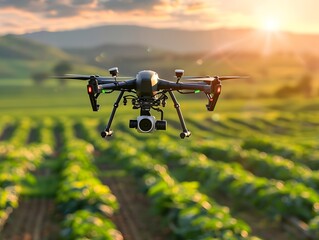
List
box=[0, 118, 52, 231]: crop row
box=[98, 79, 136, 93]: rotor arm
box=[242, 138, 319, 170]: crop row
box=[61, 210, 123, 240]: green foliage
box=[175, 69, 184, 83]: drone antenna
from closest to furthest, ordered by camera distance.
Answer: box=[98, 79, 136, 93]: rotor arm < box=[175, 69, 184, 83]: drone antenna < box=[61, 210, 123, 240]: green foliage < box=[0, 118, 52, 231]: crop row < box=[242, 138, 319, 170]: crop row

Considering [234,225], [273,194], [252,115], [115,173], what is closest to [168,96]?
[234,225]

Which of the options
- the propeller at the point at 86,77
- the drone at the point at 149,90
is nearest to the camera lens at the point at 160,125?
the drone at the point at 149,90

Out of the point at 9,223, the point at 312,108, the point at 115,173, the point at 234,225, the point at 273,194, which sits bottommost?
the point at 312,108

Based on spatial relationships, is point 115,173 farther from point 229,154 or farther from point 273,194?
point 273,194

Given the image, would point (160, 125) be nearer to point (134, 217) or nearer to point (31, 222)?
point (31, 222)

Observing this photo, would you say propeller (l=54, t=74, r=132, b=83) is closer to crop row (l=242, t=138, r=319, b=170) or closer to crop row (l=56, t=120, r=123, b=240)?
crop row (l=56, t=120, r=123, b=240)

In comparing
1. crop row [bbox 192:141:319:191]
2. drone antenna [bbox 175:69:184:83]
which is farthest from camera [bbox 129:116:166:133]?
crop row [bbox 192:141:319:191]

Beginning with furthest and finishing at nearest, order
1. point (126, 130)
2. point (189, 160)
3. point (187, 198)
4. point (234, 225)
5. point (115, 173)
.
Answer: point (126, 130) < point (115, 173) < point (189, 160) < point (187, 198) < point (234, 225)

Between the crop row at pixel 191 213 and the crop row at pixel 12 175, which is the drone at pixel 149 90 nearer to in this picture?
the crop row at pixel 191 213
